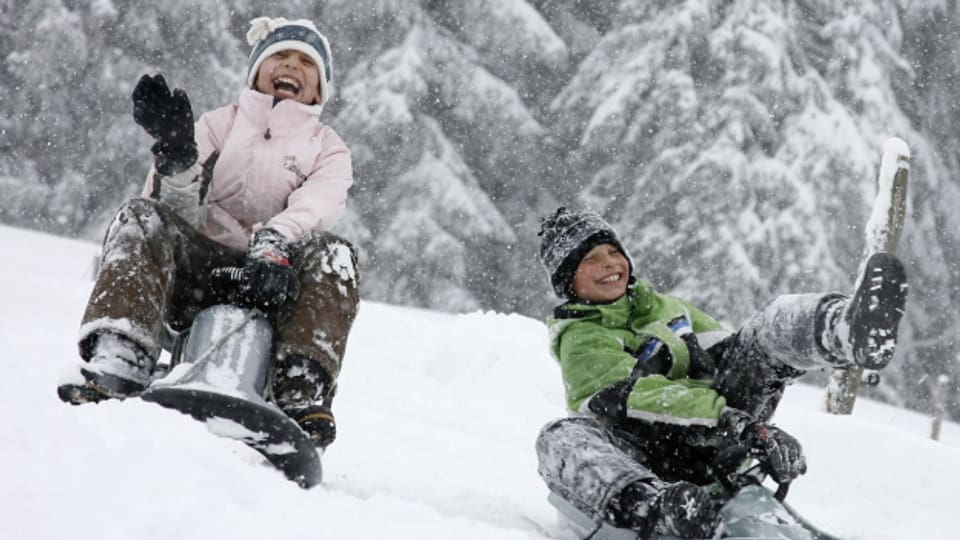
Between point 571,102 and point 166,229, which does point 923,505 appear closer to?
point 166,229

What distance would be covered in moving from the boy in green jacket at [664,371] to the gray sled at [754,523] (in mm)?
56

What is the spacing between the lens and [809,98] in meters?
11.7

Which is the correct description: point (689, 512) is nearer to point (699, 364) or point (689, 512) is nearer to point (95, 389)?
point (699, 364)

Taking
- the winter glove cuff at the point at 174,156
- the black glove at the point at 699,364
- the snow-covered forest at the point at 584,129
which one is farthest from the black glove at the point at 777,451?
the snow-covered forest at the point at 584,129

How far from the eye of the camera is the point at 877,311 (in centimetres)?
212

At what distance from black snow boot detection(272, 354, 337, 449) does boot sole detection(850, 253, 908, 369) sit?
4.42 feet

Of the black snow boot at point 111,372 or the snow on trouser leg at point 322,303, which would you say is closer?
the black snow boot at point 111,372

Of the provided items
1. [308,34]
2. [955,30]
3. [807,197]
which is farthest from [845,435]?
[955,30]

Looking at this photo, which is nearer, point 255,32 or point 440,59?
point 255,32

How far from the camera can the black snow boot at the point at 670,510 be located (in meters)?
2.01

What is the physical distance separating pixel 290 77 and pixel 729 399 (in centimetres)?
184

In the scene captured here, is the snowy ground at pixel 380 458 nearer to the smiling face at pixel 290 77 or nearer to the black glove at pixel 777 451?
the black glove at pixel 777 451

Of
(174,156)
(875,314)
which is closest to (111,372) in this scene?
(174,156)

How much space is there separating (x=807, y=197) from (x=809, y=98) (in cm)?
136
